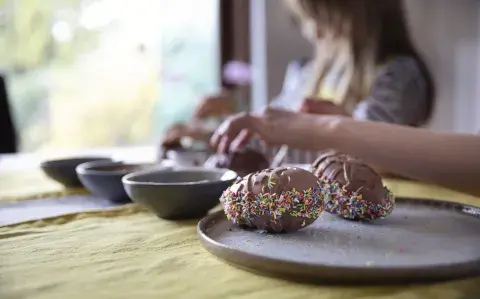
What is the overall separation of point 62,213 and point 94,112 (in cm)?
170

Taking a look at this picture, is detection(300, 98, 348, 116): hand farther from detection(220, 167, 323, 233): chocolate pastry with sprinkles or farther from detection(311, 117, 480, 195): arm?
detection(220, 167, 323, 233): chocolate pastry with sprinkles

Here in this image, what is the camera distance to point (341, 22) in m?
1.94

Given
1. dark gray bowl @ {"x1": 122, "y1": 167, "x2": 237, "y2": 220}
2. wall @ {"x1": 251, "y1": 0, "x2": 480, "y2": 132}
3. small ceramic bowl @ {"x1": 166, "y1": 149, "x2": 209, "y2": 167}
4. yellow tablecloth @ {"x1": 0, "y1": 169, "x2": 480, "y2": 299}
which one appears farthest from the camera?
wall @ {"x1": 251, "y1": 0, "x2": 480, "y2": 132}

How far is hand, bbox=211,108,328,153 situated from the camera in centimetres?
108

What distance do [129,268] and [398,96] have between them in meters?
1.48

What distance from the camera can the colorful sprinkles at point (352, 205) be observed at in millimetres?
660

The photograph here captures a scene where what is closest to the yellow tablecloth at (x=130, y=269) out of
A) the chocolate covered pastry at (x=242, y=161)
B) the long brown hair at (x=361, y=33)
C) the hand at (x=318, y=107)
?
the chocolate covered pastry at (x=242, y=161)

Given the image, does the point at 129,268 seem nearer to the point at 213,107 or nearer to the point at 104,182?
the point at 104,182

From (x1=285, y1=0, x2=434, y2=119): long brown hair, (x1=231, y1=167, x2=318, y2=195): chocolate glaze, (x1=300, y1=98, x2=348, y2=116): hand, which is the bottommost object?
(x1=231, y1=167, x2=318, y2=195): chocolate glaze

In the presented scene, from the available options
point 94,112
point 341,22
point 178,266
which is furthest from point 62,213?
point 94,112

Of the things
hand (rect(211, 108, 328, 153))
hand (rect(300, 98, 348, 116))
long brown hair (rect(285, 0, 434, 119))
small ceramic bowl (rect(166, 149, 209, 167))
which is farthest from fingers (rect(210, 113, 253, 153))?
long brown hair (rect(285, 0, 434, 119))

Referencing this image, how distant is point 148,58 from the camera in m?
2.56

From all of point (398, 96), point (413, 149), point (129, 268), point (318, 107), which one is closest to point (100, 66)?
point (398, 96)

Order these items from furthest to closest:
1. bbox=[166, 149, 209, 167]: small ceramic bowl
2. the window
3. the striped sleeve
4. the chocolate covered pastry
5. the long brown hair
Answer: the window < the long brown hair < the striped sleeve < bbox=[166, 149, 209, 167]: small ceramic bowl < the chocolate covered pastry
